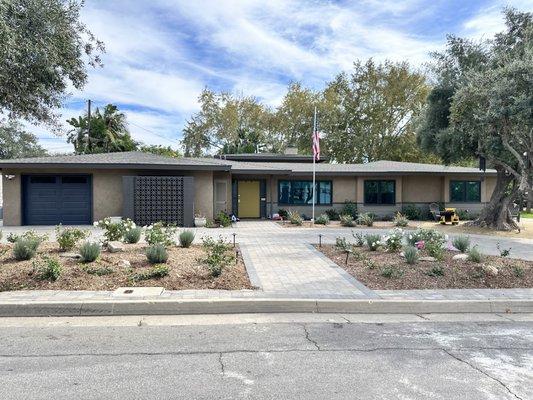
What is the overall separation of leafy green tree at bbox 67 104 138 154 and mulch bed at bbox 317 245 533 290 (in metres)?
31.2

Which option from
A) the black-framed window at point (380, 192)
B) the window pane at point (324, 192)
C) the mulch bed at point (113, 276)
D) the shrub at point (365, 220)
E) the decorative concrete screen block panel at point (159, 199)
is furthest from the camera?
the black-framed window at point (380, 192)

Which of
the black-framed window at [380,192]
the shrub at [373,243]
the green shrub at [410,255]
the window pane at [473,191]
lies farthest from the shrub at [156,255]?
the window pane at [473,191]

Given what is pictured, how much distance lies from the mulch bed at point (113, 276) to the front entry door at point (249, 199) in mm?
13574

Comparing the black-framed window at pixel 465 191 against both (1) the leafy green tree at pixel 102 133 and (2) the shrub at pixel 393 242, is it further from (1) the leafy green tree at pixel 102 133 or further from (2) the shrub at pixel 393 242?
(1) the leafy green tree at pixel 102 133

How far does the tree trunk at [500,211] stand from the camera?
18469mm

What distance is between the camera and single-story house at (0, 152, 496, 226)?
59.0 ft

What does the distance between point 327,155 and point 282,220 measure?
22.1m

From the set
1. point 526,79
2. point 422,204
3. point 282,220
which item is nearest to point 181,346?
point 526,79

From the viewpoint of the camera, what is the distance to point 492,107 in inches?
495

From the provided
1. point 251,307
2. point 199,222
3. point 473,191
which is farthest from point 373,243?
point 473,191

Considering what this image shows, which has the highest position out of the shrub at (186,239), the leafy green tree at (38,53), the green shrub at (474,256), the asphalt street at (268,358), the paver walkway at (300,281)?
the leafy green tree at (38,53)

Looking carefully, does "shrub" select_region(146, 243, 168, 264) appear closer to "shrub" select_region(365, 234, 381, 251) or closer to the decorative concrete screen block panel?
"shrub" select_region(365, 234, 381, 251)

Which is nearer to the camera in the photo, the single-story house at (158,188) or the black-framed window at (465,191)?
the single-story house at (158,188)

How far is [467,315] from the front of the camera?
6.50 meters
